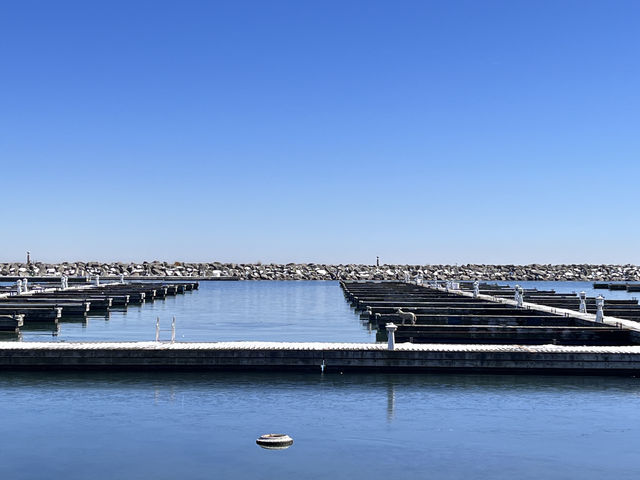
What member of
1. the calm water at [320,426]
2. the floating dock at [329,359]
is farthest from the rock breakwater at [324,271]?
the calm water at [320,426]

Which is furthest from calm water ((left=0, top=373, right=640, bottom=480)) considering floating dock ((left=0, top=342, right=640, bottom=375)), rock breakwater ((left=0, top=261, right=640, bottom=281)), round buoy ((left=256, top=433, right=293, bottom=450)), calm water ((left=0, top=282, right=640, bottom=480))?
rock breakwater ((left=0, top=261, right=640, bottom=281))

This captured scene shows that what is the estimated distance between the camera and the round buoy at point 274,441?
17.6 m

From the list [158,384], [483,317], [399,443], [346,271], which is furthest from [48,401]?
[346,271]

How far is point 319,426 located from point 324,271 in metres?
159

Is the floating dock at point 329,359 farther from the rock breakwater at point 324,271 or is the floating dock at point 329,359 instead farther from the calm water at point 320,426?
the rock breakwater at point 324,271

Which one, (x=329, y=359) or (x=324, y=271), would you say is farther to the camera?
(x=324, y=271)

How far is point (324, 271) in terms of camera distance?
178625 millimetres

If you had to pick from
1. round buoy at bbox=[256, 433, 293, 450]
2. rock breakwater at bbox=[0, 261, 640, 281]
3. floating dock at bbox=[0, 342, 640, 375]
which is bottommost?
round buoy at bbox=[256, 433, 293, 450]

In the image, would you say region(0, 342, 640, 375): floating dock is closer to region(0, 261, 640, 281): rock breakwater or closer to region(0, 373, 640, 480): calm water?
region(0, 373, 640, 480): calm water

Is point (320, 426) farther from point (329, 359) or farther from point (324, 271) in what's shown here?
point (324, 271)

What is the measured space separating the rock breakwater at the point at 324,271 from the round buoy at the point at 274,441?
460ft

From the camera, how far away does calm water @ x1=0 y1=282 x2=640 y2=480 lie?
1622 centimetres

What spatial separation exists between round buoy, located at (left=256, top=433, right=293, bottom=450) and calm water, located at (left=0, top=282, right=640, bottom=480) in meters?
0.29

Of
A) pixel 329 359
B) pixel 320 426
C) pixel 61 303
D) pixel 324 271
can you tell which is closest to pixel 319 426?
pixel 320 426
